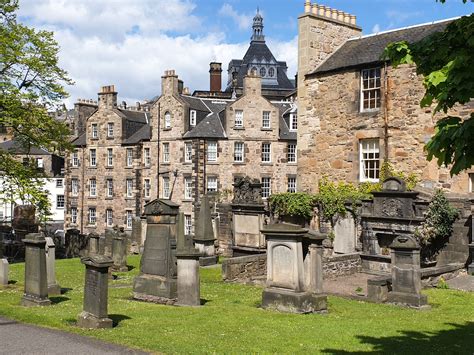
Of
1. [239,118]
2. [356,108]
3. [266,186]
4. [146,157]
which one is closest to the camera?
[356,108]

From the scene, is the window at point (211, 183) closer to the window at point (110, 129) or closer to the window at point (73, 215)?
the window at point (110, 129)

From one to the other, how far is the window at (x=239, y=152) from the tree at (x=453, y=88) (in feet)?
131

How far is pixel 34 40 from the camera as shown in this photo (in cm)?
2673

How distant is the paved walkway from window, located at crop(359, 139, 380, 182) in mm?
17520

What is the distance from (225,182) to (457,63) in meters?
40.5

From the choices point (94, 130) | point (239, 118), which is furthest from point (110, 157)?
point (239, 118)

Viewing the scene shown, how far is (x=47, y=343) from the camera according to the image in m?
9.64

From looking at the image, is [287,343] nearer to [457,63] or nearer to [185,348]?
[185,348]

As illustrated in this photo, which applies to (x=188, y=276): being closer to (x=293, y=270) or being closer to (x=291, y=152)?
(x=293, y=270)

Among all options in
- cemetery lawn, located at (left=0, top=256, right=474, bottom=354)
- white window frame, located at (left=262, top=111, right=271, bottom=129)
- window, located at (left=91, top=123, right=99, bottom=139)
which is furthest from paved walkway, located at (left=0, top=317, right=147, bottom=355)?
window, located at (left=91, top=123, right=99, bottom=139)

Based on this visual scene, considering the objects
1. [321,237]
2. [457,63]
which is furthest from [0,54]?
[457,63]

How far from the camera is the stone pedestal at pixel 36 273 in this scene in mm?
13266

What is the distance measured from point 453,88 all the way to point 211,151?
40.4 metres

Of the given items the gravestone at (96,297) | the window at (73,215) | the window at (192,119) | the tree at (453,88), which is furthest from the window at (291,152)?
the tree at (453,88)
